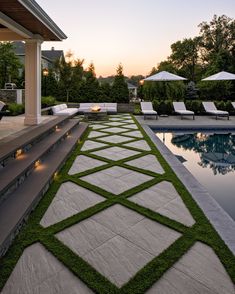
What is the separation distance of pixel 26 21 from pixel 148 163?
14.2 ft

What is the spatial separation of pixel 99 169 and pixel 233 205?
2.42 meters

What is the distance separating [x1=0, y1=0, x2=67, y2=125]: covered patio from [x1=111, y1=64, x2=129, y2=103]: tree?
11.4 m

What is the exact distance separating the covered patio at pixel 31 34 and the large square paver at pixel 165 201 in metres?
4.03

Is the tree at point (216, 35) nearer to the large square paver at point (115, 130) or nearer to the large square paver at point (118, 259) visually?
the large square paver at point (115, 130)

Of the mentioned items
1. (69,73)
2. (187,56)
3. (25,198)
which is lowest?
(25,198)

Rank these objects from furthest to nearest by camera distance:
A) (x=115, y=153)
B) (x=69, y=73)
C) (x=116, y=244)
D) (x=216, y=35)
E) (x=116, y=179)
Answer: (x=216, y=35)
(x=69, y=73)
(x=115, y=153)
(x=116, y=179)
(x=116, y=244)

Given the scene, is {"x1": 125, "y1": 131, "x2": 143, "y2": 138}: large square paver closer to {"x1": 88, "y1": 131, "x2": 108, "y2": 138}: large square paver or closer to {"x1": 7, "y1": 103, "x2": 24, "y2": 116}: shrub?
{"x1": 88, "y1": 131, "x2": 108, "y2": 138}: large square paver

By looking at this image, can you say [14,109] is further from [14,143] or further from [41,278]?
[41,278]

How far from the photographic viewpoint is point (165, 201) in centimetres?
351

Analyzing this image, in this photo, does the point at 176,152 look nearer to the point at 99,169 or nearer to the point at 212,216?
the point at 99,169

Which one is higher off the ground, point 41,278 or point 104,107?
point 104,107

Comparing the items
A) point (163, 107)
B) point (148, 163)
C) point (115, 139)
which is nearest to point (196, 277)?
point (148, 163)

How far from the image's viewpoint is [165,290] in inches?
76.0

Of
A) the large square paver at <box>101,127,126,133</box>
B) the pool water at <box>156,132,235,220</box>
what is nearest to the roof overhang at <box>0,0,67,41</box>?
the large square paver at <box>101,127,126,133</box>
